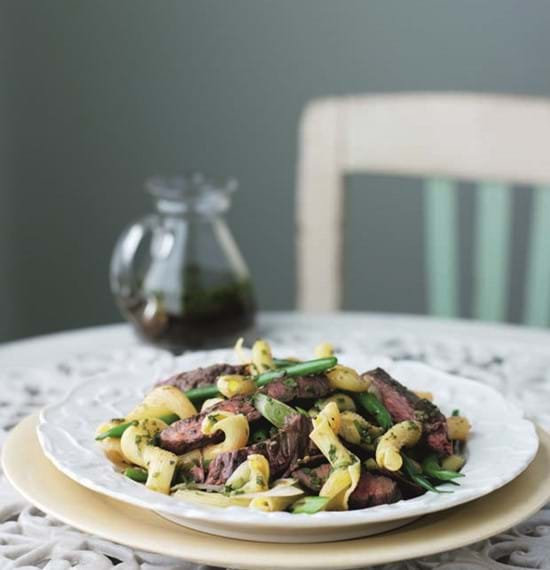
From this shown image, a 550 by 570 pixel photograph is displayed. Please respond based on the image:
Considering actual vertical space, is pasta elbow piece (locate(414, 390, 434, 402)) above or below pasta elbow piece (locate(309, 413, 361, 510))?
below

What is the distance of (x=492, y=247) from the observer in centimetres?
199

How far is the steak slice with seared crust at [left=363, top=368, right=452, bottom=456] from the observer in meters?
0.92

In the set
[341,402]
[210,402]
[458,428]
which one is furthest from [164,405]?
[458,428]

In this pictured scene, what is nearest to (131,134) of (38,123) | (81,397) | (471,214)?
(38,123)

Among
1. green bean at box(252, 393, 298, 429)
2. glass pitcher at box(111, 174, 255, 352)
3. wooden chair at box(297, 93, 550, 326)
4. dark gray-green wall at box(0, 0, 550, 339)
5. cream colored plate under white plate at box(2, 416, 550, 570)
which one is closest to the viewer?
cream colored plate under white plate at box(2, 416, 550, 570)

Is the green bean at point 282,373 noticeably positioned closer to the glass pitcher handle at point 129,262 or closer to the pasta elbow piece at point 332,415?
the pasta elbow piece at point 332,415

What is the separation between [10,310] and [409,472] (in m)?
2.30

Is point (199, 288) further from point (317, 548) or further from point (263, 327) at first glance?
point (317, 548)

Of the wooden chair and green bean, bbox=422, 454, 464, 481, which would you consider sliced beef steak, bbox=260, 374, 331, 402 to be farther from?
the wooden chair

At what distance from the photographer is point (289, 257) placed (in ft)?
9.80

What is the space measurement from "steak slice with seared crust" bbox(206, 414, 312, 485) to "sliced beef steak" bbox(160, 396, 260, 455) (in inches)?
1.0

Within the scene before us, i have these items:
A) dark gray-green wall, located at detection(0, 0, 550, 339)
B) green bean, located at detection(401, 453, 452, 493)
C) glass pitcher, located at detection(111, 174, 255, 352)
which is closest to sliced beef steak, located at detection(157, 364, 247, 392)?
green bean, located at detection(401, 453, 452, 493)

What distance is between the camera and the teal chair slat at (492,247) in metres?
1.96

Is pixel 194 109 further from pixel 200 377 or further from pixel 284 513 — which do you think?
pixel 284 513
